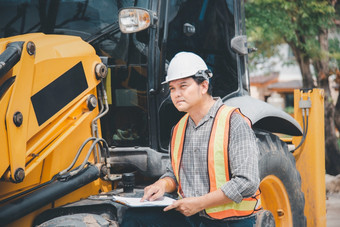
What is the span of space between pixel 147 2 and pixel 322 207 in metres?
2.52

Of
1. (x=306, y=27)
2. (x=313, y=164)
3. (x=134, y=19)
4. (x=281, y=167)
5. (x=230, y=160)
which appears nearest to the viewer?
(x=230, y=160)

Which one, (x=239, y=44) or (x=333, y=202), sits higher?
(x=239, y=44)

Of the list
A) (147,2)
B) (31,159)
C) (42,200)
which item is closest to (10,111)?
(31,159)

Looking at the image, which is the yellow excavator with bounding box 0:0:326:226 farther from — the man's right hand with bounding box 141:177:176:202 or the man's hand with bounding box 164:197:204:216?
the man's hand with bounding box 164:197:204:216

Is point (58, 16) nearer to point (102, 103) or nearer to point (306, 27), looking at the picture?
point (102, 103)

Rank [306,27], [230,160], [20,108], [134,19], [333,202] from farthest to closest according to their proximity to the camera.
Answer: [306,27]
[333,202]
[134,19]
[230,160]
[20,108]

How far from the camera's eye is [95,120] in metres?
2.83

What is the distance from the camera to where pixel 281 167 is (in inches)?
135

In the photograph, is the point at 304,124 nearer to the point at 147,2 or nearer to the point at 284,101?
the point at 147,2

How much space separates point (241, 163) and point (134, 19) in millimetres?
1117

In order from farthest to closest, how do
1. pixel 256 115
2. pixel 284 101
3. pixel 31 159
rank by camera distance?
pixel 284 101, pixel 256 115, pixel 31 159

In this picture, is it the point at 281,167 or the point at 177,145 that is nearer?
the point at 177,145

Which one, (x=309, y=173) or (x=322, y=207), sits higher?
(x=309, y=173)

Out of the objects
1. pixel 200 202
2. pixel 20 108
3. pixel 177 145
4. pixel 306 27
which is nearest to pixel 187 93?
pixel 177 145
